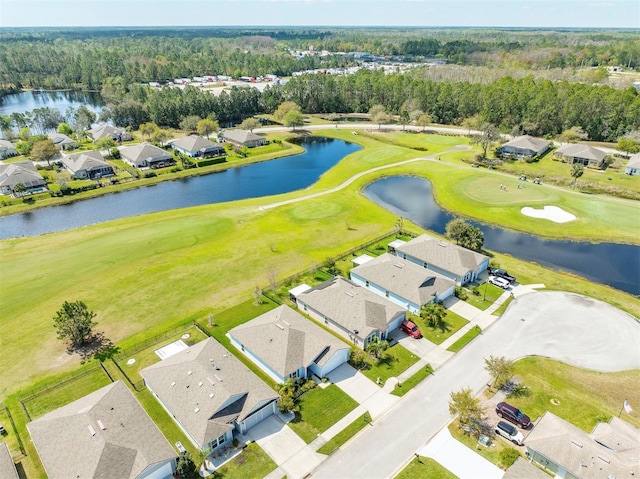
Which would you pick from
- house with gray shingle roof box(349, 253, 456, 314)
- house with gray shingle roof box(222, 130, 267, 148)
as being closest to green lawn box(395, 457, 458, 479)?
house with gray shingle roof box(349, 253, 456, 314)

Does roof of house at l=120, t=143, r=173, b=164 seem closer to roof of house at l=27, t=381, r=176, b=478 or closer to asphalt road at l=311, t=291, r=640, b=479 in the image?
roof of house at l=27, t=381, r=176, b=478

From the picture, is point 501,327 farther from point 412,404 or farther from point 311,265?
point 311,265

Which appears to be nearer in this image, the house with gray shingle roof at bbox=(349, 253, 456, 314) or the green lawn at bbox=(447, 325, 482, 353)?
the green lawn at bbox=(447, 325, 482, 353)

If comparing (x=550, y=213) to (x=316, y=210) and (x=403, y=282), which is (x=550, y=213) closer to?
(x=403, y=282)

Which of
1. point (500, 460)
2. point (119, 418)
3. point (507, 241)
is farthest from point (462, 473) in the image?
point (507, 241)

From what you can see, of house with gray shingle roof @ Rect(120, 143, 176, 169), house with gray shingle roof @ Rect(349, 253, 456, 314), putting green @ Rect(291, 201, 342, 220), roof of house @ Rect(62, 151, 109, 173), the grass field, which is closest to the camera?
the grass field

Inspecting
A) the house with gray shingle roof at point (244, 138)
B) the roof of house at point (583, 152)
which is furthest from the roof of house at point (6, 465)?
the roof of house at point (583, 152)
